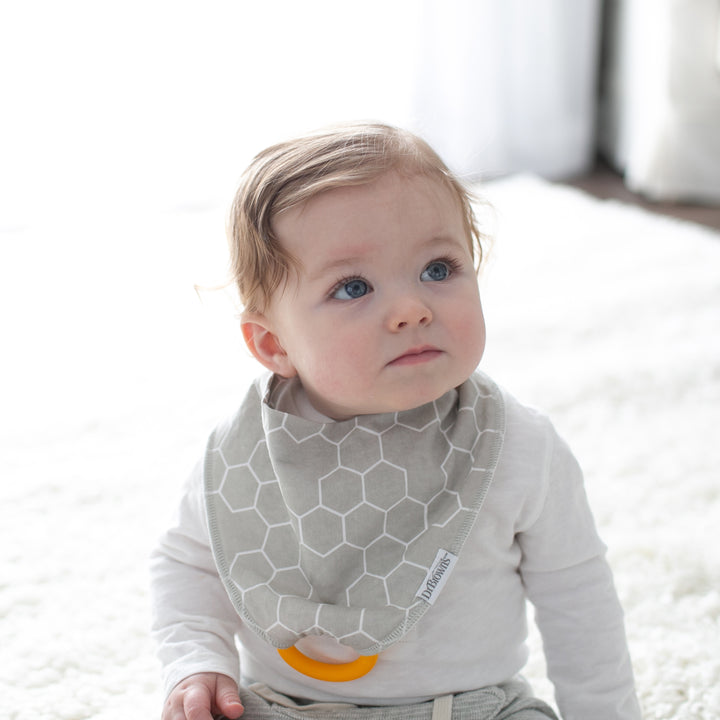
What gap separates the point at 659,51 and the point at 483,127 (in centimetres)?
57

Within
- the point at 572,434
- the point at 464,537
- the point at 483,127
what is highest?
the point at 464,537

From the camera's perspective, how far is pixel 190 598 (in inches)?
30.5

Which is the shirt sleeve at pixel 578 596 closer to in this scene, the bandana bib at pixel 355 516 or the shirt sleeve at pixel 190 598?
the bandana bib at pixel 355 516

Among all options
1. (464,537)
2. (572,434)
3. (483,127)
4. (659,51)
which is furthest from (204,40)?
(464,537)

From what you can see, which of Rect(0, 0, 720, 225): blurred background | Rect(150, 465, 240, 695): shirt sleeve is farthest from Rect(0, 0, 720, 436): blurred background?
Rect(150, 465, 240, 695): shirt sleeve

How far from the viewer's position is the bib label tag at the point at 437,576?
70 cm

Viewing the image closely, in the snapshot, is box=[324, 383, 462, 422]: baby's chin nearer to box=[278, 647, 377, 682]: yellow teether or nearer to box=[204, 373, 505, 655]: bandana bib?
box=[204, 373, 505, 655]: bandana bib

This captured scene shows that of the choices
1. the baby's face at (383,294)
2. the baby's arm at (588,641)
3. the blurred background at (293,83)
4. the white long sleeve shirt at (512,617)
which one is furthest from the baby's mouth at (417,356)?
the blurred background at (293,83)

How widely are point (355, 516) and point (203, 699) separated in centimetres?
18

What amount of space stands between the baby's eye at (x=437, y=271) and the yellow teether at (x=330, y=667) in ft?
0.99

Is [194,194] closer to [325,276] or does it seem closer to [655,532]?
[655,532]

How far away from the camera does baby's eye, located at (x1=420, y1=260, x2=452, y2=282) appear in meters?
0.70

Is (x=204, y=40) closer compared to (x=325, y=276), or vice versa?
(x=325, y=276)

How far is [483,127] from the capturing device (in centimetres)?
288
